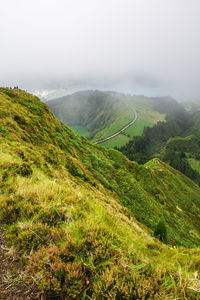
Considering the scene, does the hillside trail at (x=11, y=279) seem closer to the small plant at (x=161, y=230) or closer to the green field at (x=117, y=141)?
the small plant at (x=161, y=230)

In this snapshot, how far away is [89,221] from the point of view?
381cm

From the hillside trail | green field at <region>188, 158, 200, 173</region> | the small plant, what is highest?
the hillside trail

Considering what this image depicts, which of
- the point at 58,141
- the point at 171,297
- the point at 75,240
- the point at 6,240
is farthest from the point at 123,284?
the point at 58,141

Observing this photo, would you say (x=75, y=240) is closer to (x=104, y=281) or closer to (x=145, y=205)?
(x=104, y=281)

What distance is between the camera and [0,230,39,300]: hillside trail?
7.40 feet

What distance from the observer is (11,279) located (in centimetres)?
241

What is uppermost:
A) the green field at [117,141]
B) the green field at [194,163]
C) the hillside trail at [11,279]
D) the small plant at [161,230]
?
the hillside trail at [11,279]

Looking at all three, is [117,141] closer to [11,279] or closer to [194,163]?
[194,163]

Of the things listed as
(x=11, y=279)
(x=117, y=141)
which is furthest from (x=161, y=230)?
(x=117, y=141)

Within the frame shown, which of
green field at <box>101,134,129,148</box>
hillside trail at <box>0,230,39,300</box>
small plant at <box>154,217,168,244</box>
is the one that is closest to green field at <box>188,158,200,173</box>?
green field at <box>101,134,129,148</box>

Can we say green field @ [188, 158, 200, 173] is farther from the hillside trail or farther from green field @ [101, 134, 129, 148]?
the hillside trail

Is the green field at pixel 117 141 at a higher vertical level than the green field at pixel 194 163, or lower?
higher

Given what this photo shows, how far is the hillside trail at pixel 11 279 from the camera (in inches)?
88.8

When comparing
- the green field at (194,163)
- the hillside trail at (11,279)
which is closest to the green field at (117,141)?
the green field at (194,163)
